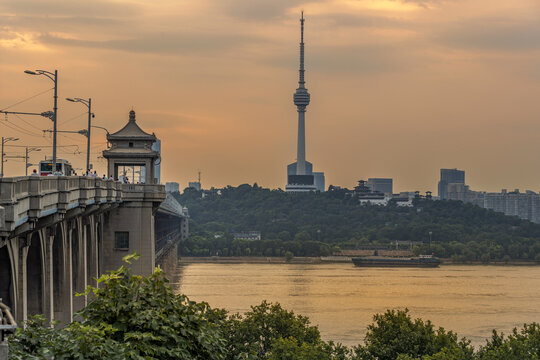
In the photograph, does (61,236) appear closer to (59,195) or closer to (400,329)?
(59,195)

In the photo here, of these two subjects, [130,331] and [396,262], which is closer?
[130,331]

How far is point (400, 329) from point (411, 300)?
46.2m

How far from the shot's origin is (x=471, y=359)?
39.1m

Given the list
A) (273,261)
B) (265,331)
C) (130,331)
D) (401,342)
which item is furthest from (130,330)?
(273,261)

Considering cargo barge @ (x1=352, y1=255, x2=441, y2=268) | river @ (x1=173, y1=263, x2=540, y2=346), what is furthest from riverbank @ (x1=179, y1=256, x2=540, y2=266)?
river @ (x1=173, y1=263, x2=540, y2=346)

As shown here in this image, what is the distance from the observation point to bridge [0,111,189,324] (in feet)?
66.9

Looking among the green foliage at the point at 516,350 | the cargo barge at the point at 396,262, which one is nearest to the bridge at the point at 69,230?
the green foliage at the point at 516,350

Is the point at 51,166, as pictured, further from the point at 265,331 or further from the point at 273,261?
the point at 273,261

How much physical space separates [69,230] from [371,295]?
64442mm

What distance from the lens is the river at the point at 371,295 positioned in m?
69.8

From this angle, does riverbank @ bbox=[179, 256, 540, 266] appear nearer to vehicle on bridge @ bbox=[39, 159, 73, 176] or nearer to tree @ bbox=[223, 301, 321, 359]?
tree @ bbox=[223, 301, 321, 359]

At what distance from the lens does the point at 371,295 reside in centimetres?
9231

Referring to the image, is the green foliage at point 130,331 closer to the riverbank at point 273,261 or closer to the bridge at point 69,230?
the bridge at point 69,230

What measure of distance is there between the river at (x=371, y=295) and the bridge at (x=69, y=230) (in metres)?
19.8
